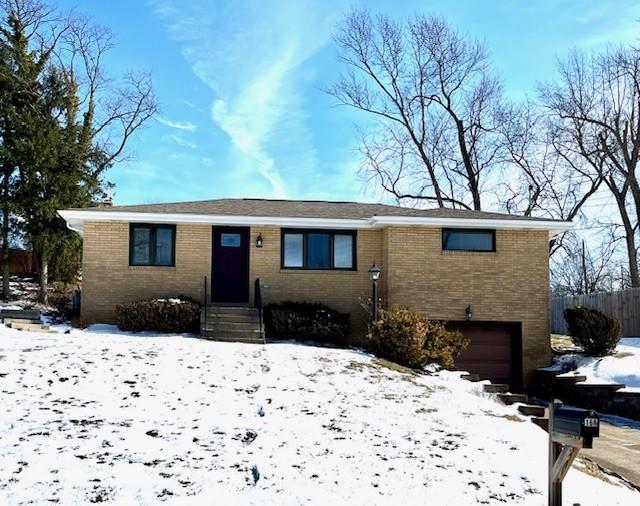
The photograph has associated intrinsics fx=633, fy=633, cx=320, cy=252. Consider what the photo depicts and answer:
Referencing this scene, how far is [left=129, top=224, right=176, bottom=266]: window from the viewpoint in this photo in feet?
58.6

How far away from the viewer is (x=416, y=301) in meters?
17.6

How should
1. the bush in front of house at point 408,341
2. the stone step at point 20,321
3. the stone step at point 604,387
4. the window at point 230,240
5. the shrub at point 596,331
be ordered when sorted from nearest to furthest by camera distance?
the bush in front of house at point 408,341 < the stone step at point 604,387 < the stone step at point 20,321 < the shrub at point 596,331 < the window at point 230,240

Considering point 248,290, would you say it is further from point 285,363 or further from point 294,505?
point 294,505

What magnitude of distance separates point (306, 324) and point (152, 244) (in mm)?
5062

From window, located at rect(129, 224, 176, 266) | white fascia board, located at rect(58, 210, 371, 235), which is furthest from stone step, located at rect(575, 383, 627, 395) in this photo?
window, located at rect(129, 224, 176, 266)

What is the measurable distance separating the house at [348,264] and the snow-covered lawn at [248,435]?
5042 mm

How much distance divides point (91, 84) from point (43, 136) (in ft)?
22.1

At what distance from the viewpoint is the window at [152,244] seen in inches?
703

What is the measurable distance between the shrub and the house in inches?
37.9

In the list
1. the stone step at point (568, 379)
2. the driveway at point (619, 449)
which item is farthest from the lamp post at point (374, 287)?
the driveway at point (619, 449)

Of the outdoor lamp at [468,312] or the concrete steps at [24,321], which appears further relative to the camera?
the outdoor lamp at [468,312]

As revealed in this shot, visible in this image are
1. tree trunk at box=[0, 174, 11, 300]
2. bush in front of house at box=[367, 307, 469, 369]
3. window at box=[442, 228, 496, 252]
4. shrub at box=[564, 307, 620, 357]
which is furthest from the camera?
tree trunk at box=[0, 174, 11, 300]

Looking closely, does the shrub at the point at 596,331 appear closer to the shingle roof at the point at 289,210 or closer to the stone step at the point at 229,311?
the shingle roof at the point at 289,210

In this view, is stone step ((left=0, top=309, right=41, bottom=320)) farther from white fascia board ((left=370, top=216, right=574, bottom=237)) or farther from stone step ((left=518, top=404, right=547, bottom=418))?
stone step ((left=518, top=404, right=547, bottom=418))
